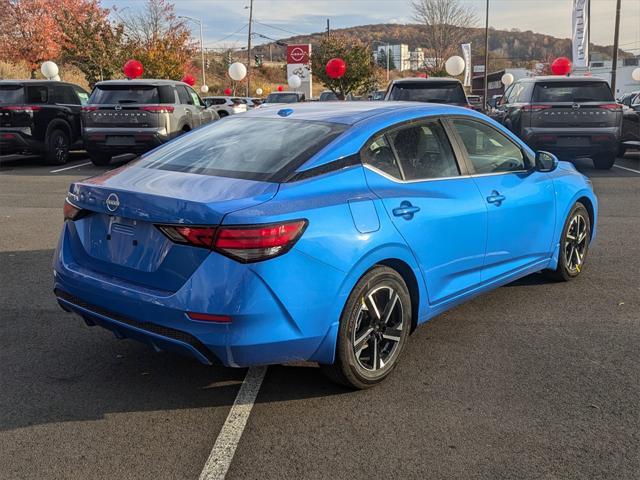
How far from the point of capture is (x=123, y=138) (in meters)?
13.4

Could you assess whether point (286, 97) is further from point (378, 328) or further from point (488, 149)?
point (378, 328)

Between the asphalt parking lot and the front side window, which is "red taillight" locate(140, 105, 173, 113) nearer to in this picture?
the asphalt parking lot

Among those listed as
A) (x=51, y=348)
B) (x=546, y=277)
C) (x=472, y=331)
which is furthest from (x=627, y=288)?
(x=51, y=348)

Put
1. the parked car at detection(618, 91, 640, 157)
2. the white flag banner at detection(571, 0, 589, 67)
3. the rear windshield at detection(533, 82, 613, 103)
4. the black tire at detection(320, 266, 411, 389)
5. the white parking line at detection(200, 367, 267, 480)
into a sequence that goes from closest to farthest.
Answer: the white parking line at detection(200, 367, 267, 480) → the black tire at detection(320, 266, 411, 389) → the rear windshield at detection(533, 82, 613, 103) → the parked car at detection(618, 91, 640, 157) → the white flag banner at detection(571, 0, 589, 67)

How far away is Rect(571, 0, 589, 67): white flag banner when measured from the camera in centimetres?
2647

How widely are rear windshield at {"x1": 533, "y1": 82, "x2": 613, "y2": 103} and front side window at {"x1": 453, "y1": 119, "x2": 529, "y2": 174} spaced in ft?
27.4

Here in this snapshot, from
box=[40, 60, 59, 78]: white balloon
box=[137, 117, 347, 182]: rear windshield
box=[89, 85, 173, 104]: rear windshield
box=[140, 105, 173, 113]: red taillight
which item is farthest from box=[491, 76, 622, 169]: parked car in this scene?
box=[40, 60, 59, 78]: white balloon

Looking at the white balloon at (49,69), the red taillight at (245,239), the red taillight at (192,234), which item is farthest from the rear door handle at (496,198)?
the white balloon at (49,69)

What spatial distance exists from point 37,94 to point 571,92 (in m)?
11.1

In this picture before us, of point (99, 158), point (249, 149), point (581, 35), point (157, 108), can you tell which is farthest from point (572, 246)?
point (581, 35)

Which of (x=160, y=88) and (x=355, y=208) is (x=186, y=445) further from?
(x=160, y=88)

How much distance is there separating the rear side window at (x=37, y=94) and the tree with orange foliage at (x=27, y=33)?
804 inches

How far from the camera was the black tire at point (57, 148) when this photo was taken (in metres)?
14.2

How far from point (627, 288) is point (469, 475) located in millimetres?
3401
